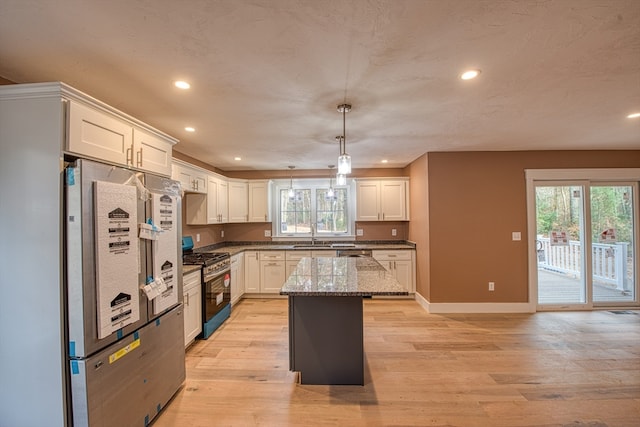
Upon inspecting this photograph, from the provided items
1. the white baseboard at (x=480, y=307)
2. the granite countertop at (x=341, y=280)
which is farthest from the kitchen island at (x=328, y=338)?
the white baseboard at (x=480, y=307)

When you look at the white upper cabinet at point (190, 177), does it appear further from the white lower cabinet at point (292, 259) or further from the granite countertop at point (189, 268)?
the white lower cabinet at point (292, 259)

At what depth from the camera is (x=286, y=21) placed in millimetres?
1334

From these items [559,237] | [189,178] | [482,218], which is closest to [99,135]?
[189,178]

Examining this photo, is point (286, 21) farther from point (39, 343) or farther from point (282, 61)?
point (39, 343)

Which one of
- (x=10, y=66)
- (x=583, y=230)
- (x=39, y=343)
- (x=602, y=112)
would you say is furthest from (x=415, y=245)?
(x=10, y=66)

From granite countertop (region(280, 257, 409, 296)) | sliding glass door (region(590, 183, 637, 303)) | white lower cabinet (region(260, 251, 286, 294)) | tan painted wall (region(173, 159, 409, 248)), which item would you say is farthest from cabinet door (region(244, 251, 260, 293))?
sliding glass door (region(590, 183, 637, 303))

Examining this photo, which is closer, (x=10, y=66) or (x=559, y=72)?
(x=10, y=66)

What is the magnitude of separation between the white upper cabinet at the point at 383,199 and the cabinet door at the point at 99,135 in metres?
3.86

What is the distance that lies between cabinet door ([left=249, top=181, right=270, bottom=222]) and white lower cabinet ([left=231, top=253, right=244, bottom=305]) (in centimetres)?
85

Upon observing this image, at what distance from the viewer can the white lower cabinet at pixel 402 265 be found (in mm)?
4703

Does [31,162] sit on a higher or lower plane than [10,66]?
lower

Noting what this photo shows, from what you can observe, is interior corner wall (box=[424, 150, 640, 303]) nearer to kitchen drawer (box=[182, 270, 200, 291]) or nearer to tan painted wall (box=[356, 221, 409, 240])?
tan painted wall (box=[356, 221, 409, 240])

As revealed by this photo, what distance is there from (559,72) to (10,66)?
355 centimetres

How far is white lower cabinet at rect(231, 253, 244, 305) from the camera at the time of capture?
429cm
